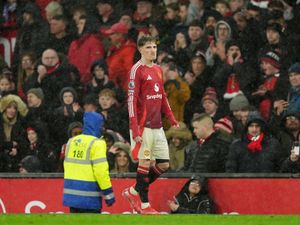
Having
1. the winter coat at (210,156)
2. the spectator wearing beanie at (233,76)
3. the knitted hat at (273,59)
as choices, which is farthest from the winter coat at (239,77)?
the winter coat at (210,156)

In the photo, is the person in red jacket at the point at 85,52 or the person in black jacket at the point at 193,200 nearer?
the person in black jacket at the point at 193,200

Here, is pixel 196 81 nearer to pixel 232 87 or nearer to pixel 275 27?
pixel 232 87

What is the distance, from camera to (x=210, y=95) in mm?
19000

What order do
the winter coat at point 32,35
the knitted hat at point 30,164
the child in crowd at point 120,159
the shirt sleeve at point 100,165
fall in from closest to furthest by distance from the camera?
the shirt sleeve at point 100,165
the child in crowd at point 120,159
the knitted hat at point 30,164
the winter coat at point 32,35

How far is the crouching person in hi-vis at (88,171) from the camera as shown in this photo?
14789mm

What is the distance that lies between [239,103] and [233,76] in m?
0.83

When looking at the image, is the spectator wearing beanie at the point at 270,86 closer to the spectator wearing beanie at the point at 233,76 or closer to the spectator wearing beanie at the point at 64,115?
the spectator wearing beanie at the point at 233,76

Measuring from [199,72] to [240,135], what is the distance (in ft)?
7.24

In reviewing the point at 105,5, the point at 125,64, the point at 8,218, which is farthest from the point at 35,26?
the point at 8,218

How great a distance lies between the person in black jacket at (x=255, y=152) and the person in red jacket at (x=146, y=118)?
2.02m

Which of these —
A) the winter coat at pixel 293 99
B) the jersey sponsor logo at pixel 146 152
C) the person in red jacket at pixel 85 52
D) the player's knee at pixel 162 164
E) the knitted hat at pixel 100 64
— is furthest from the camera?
the person in red jacket at pixel 85 52

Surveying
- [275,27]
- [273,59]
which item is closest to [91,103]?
[273,59]

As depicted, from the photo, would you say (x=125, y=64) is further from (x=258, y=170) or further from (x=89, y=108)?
(x=258, y=170)

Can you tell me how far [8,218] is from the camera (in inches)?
575
